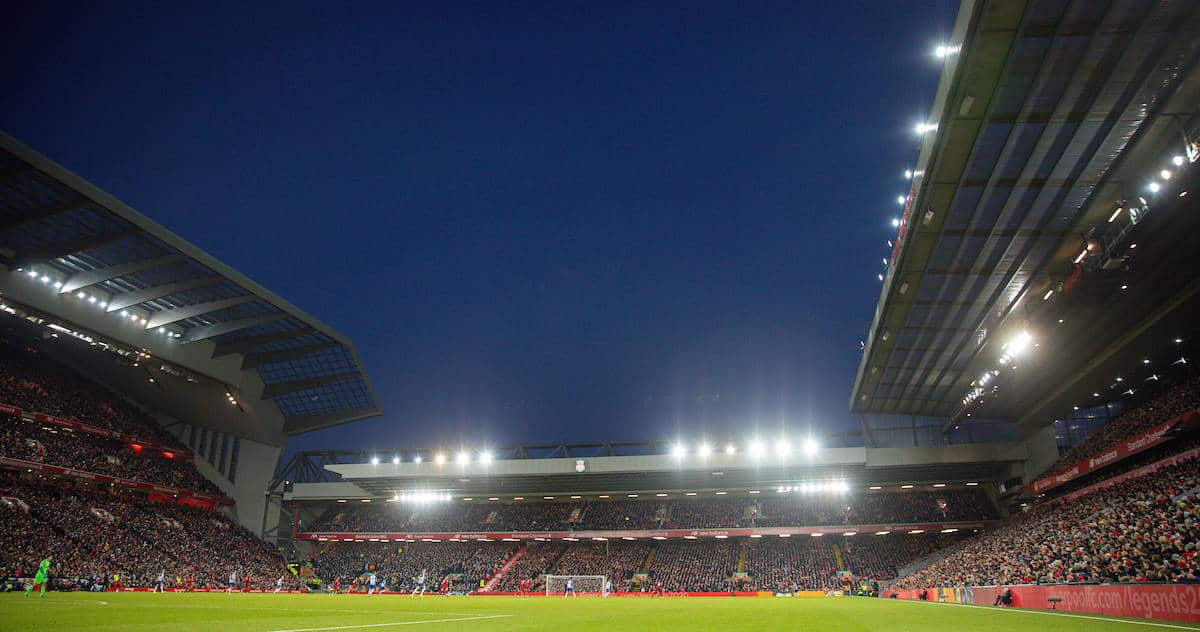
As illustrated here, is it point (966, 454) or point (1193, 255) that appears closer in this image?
point (1193, 255)

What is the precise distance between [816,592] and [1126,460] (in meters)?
20.8

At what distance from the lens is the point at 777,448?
4831cm

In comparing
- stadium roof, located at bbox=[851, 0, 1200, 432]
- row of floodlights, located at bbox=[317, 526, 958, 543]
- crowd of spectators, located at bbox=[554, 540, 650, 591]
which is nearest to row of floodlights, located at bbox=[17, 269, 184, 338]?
row of floodlights, located at bbox=[317, 526, 958, 543]

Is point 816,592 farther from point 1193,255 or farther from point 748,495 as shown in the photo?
point 1193,255

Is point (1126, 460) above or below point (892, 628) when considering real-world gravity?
above

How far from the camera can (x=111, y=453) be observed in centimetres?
4531

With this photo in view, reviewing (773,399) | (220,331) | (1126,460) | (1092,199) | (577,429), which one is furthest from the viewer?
(577,429)

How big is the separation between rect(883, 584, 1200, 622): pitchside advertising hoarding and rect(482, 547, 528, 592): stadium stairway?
36.3m

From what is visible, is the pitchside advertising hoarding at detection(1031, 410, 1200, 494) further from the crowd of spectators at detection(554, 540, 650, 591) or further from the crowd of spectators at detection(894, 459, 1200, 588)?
the crowd of spectators at detection(554, 540, 650, 591)

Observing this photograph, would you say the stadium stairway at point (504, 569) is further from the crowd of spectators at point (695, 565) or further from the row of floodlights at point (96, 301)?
the row of floodlights at point (96, 301)

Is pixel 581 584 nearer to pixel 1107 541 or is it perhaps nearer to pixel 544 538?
pixel 544 538

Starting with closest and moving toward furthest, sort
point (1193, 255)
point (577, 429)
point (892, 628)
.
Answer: point (892, 628)
point (1193, 255)
point (577, 429)

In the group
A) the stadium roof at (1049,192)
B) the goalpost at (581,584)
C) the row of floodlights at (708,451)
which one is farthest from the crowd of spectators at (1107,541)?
the goalpost at (581,584)

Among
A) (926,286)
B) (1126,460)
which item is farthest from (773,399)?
(926,286)
